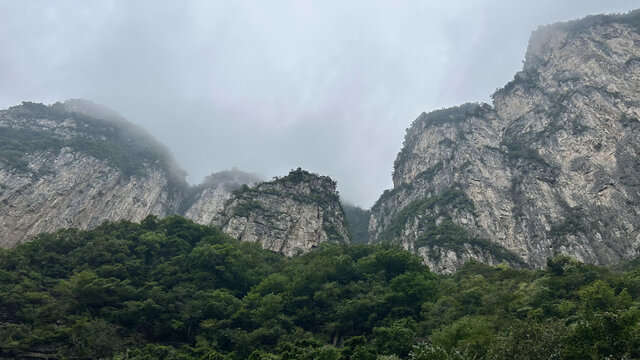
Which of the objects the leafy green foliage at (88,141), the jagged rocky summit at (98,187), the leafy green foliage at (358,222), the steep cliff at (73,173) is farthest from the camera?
the leafy green foliage at (358,222)

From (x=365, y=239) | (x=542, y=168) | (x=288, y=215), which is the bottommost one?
(x=288, y=215)

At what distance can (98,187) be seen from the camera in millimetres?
84688

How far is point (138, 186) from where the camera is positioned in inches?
3723

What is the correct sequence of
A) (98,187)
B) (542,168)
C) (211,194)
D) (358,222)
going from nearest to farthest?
(542,168) → (98,187) → (211,194) → (358,222)

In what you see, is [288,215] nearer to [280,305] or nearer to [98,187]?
[280,305]

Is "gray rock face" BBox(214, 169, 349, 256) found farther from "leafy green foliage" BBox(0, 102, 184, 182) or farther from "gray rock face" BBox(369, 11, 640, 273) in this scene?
"leafy green foliage" BBox(0, 102, 184, 182)

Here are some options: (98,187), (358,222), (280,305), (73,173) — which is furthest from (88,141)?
(280,305)

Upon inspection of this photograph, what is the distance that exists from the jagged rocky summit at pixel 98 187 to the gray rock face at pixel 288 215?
0.69 ft

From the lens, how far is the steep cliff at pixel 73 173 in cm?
7081

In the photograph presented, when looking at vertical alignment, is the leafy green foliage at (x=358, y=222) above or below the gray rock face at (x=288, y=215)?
above

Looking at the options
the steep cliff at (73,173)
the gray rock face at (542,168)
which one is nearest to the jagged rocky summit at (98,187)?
the steep cliff at (73,173)

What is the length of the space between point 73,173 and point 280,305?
6188 cm

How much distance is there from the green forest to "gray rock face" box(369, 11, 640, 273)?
574 inches

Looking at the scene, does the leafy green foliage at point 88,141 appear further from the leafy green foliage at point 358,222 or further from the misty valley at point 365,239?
the leafy green foliage at point 358,222
